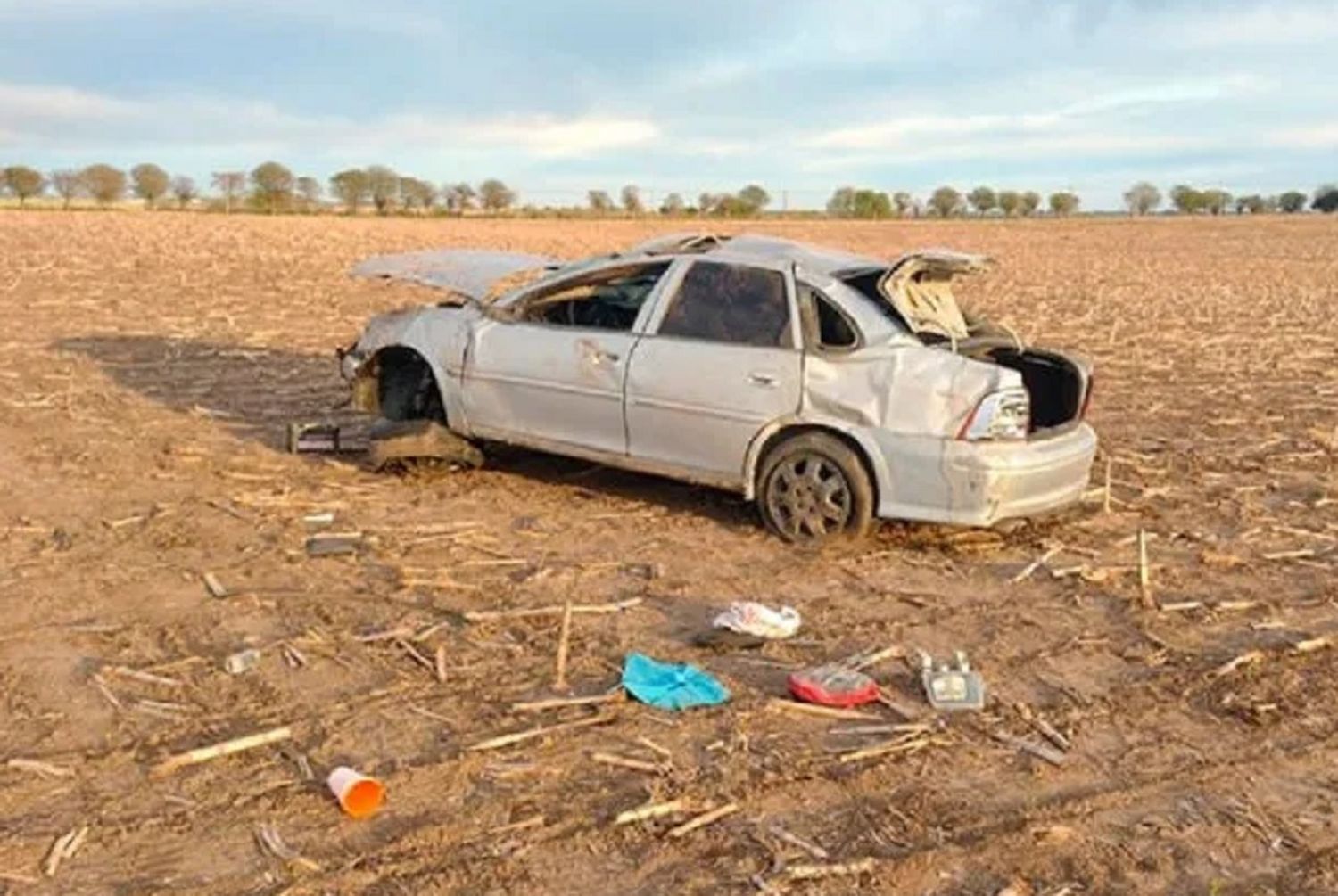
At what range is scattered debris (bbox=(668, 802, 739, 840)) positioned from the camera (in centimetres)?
387

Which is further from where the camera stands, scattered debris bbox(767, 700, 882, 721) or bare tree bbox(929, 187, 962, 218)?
bare tree bbox(929, 187, 962, 218)

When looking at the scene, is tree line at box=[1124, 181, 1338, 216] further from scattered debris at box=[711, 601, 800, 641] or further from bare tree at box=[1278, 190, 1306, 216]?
scattered debris at box=[711, 601, 800, 641]

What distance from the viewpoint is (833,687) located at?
193 inches

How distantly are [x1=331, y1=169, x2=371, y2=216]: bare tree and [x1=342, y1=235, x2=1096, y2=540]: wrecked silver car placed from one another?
8846cm

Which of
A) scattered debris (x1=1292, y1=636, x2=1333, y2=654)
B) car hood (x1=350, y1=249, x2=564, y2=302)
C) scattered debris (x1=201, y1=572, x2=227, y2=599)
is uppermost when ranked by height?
car hood (x1=350, y1=249, x2=564, y2=302)

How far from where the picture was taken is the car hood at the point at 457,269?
333 inches

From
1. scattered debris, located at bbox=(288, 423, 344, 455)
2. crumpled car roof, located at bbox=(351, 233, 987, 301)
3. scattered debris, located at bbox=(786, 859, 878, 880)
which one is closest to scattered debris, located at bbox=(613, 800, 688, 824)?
scattered debris, located at bbox=(786, 859, 878, 880)

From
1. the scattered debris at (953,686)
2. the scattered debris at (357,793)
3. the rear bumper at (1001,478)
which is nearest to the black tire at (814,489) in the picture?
the rear bumper at (1001,478)

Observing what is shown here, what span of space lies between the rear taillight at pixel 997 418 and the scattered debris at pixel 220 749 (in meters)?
3.73

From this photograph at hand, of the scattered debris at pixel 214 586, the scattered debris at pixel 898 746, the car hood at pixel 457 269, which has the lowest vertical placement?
the scattered debris at pixel 898 746

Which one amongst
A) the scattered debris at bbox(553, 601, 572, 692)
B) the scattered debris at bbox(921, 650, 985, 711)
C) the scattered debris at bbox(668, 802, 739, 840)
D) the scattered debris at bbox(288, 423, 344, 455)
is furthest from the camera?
the scattered debris at bbox(288, 423, 344, 455)

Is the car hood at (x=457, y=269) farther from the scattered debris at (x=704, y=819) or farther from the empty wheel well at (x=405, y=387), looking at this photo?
the scattered debris at (x=704, y=819)

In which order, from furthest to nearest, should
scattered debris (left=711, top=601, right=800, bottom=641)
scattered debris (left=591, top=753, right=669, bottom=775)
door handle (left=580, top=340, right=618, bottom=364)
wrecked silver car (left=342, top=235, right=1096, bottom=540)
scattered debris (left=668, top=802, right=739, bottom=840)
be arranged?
door handle (left=580, top=340, right=618, bottom=364) → wrecked silver car (left=342, top=235, right=1096, bottom=540) → scattered debris (left=711, top=601, right=800, bottom=641) → scattered debris (left=591, top=753, right=669, bottom=775) → scattered debris (left=668, top=802, right=739, bottom=840)

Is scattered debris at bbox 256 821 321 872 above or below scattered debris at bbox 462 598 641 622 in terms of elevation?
below
